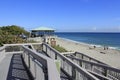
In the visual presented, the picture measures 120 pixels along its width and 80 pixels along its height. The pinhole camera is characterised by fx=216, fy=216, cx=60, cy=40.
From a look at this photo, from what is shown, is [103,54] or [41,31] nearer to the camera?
[103,54]

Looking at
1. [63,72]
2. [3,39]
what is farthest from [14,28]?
[63,72]

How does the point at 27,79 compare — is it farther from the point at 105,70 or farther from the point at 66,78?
the point at 105,70

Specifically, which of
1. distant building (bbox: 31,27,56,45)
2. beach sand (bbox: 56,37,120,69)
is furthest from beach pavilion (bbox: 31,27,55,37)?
beach sand (bbox: 56,37,120,69)

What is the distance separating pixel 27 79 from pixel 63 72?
2.08 meters

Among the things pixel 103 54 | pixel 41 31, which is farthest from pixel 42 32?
pixel 103 54

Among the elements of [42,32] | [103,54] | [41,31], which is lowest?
Result: [103,54]

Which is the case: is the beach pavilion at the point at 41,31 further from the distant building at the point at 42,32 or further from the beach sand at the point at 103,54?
the beach sand at the point at 103,54

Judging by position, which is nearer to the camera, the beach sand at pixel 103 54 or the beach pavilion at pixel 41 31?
the beach sand at pixel 103 54

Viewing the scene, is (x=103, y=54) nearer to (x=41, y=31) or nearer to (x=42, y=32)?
(x=41, y=31)

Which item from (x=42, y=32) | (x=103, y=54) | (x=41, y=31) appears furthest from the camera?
(x=42, y=32)

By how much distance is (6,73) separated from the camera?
628 centimetres

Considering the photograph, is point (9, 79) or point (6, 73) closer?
point (9, 79)

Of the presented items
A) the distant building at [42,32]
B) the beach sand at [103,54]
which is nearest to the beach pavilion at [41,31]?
the distant building at [42,32]

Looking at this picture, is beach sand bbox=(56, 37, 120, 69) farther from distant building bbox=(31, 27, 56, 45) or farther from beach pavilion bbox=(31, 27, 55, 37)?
beach pavilion bbox=(31, 27, 55, 37)
